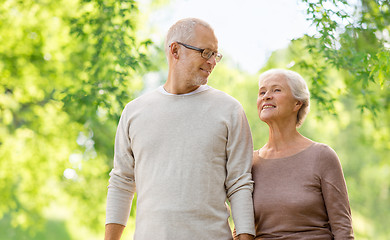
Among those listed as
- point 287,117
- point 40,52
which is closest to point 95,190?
point 40,52

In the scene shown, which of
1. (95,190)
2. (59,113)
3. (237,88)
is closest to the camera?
(59,113)

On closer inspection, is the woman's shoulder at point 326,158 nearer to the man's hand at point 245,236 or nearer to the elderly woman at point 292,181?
the elderly woman at point 292,181

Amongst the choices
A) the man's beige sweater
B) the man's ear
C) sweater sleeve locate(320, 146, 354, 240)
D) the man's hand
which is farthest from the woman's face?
the man's hand

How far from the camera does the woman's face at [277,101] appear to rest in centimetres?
253

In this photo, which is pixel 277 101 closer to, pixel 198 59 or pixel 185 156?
pixel 198 59

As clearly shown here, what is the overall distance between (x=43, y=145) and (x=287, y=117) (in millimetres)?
6967

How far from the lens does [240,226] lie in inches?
89.4

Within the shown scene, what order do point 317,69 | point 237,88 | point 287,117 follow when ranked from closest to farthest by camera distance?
point 287,117
point 317,69
point 237,88

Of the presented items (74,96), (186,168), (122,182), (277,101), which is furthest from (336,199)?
(74,96)

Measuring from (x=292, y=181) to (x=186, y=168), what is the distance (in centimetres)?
53

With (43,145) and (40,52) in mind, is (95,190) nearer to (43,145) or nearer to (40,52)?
(43,145)

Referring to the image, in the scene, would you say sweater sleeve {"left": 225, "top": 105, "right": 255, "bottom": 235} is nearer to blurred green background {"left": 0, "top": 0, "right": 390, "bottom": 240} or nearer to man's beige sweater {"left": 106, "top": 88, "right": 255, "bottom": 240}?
man's beige sweater {"left": 106, "top": 88, "right": 255, "bottom": 240}

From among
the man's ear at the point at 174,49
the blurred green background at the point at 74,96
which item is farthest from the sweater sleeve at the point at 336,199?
the blurred green background at the point at 74,96

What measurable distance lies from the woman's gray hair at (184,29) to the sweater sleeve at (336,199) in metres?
0.89
